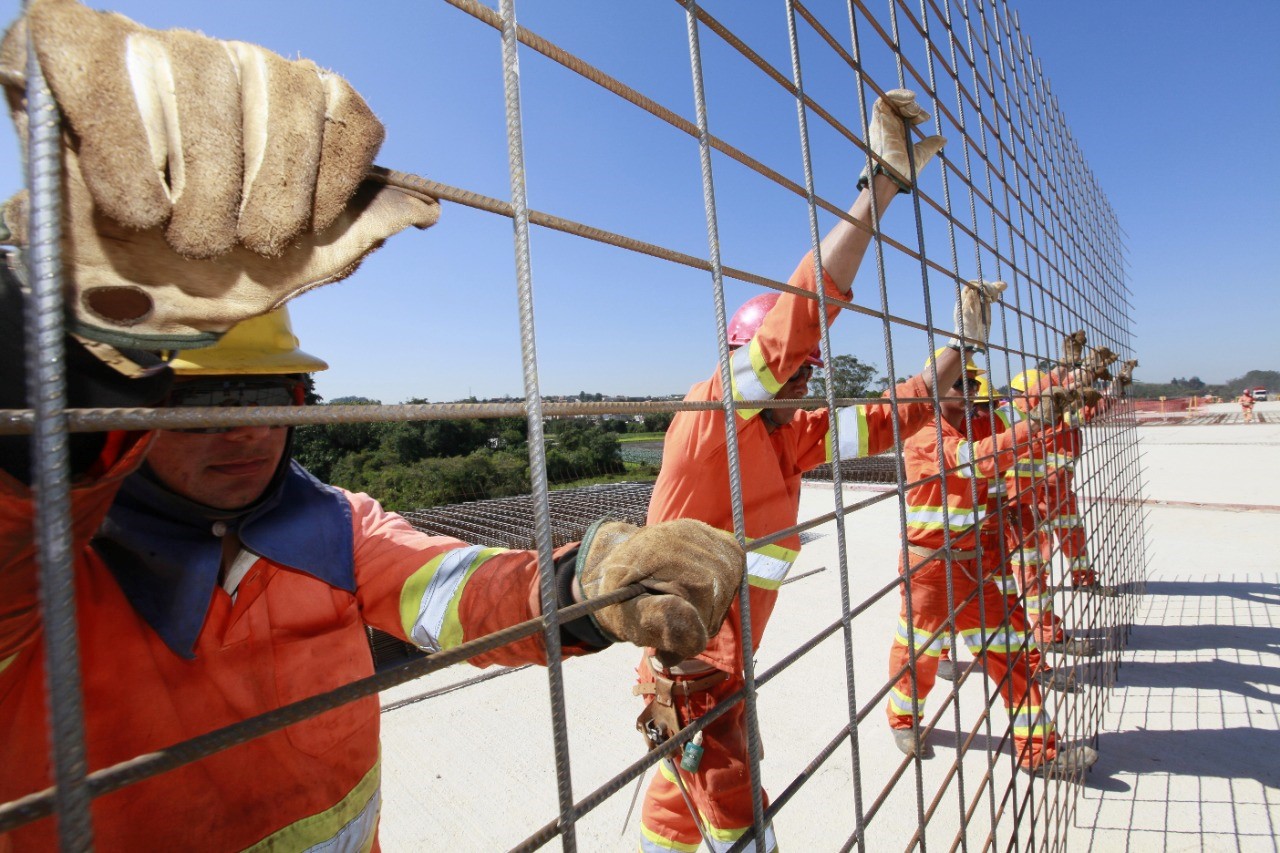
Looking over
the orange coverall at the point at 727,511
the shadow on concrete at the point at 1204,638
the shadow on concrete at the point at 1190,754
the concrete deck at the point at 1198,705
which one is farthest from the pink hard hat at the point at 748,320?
the shadow on concrete at the point at 1204,638

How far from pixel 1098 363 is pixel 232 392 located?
656 cm

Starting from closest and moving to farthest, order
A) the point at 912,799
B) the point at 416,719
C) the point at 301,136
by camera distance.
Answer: the point at 301,136 → the point at 912,799 → the point at 416,719

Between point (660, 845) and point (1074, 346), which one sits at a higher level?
point (1074, 346)

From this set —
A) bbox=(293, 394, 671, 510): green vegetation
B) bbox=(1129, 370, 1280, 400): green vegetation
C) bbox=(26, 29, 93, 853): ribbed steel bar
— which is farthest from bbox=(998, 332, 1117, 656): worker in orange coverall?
bbox=(1129, 370, 1280, 400): green vegetation

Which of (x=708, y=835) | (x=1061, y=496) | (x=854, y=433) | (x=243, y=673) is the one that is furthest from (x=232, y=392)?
(x=1061, y=496)

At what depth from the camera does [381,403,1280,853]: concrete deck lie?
2.72 metres

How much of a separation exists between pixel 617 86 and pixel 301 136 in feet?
1.57

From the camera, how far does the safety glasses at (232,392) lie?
995 mm

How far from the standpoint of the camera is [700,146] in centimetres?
98

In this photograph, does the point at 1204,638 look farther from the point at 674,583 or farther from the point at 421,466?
the point at 421,466

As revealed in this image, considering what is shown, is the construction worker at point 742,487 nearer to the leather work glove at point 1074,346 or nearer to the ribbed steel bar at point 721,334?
the ribbed steel bar at point 721,334

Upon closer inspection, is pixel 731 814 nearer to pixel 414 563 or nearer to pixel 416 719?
pixel 414 563

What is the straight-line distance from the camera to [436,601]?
130 centimetres

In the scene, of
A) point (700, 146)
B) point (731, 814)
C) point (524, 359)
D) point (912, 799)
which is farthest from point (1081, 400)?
point (524, 359)
